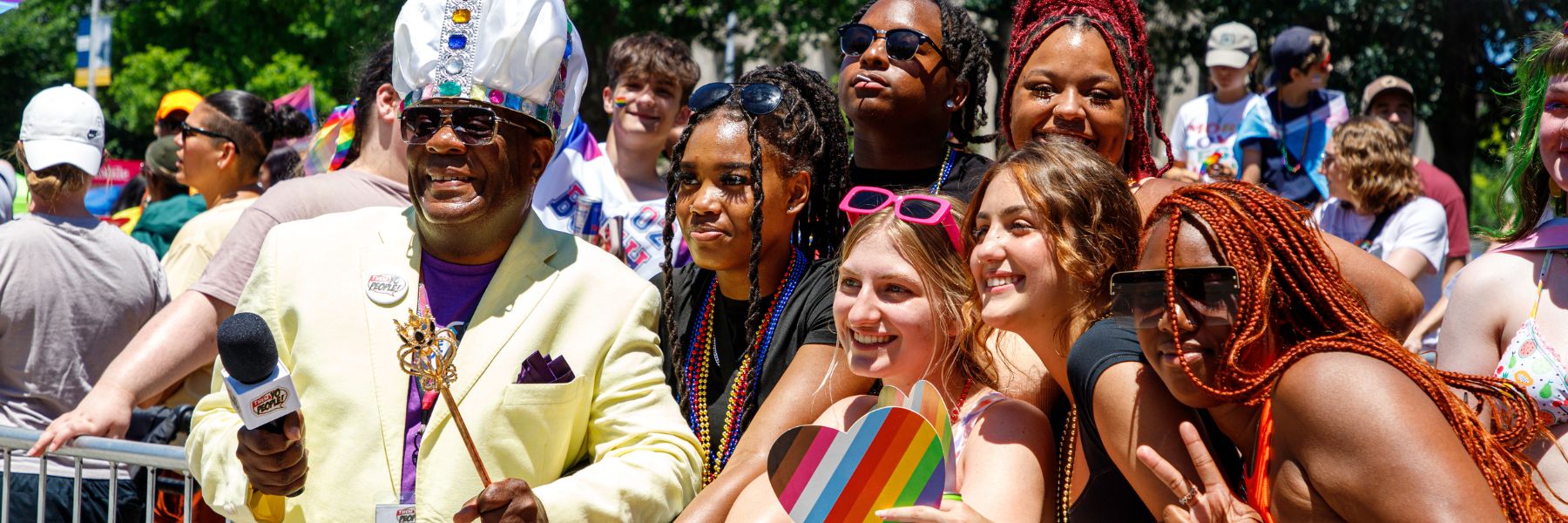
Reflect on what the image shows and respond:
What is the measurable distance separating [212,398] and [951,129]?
95.5 inches

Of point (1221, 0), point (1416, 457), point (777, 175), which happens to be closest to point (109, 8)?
point (1221, 0)

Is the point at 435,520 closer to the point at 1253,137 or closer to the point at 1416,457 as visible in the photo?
the point at 1416,457

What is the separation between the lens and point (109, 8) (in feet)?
89.0

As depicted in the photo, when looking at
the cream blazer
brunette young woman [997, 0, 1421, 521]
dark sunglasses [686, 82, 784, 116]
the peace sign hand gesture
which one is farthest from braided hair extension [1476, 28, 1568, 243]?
the cream blazer

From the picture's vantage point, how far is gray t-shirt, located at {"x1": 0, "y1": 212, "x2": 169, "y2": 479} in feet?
14.7

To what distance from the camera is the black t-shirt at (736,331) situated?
135 inches

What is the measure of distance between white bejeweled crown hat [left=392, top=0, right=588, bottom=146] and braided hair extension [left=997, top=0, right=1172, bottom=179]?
1.33 meters

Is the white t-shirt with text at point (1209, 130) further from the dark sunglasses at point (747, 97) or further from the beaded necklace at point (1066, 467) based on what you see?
the beaded necklace at point (1066, 467)

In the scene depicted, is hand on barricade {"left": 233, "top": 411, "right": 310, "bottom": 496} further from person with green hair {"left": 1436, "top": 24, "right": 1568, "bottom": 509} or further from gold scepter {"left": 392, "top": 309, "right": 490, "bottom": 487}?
person with green hair {"left": 1436, "top": 24, "right": 1568, "bottom": 509}

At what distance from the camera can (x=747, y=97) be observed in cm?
370

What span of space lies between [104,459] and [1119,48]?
3.08 meters

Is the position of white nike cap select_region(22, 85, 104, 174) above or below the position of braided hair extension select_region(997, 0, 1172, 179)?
below

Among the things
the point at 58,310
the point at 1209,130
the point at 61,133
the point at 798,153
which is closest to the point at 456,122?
the point at 798,153

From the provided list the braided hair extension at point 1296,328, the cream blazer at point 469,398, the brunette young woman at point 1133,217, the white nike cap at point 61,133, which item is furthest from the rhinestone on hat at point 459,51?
the white nike cap at point 61,133
